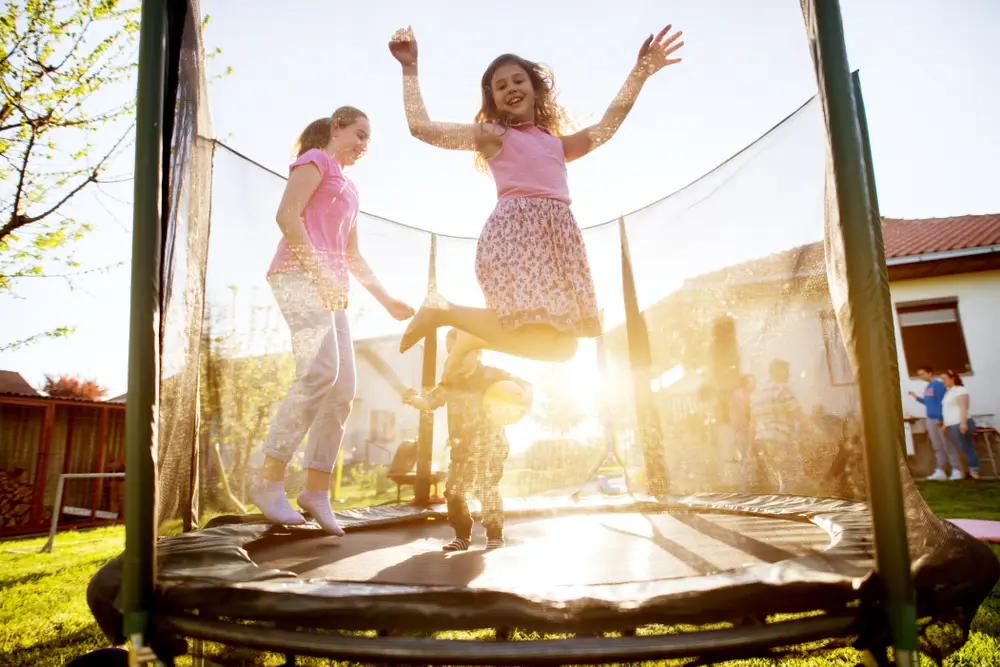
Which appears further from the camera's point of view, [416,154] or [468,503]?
[416,154]

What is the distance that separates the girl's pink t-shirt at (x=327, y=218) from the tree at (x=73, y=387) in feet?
37.3

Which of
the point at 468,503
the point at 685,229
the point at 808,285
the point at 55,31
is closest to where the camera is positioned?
the point at 808,285

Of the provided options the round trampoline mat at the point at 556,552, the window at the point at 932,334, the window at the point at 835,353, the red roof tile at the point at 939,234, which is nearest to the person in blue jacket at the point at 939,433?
the window at the point at 932,334

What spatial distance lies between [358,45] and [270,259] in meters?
0.76

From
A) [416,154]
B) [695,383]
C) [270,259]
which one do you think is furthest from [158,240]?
[695,383]

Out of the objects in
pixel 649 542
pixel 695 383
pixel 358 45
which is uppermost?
pixel 358 45

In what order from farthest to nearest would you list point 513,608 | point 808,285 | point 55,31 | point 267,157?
point 55,31 → point 267,157 → point 808,285 → point 513,608

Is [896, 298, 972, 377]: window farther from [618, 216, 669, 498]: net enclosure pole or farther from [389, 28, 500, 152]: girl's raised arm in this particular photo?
[389, 28, 500, 152]: girl's raised arm

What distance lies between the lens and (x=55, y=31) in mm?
3598

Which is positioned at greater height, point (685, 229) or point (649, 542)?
point (685, 229)

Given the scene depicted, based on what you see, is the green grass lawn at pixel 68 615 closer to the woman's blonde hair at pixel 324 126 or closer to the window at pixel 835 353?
the window at pixel 835 353

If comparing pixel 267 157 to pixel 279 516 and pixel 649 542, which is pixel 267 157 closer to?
pixel 279 516

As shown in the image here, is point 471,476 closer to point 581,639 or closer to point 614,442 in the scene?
point 581,639

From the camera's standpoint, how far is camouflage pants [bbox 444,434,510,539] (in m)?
1.63
